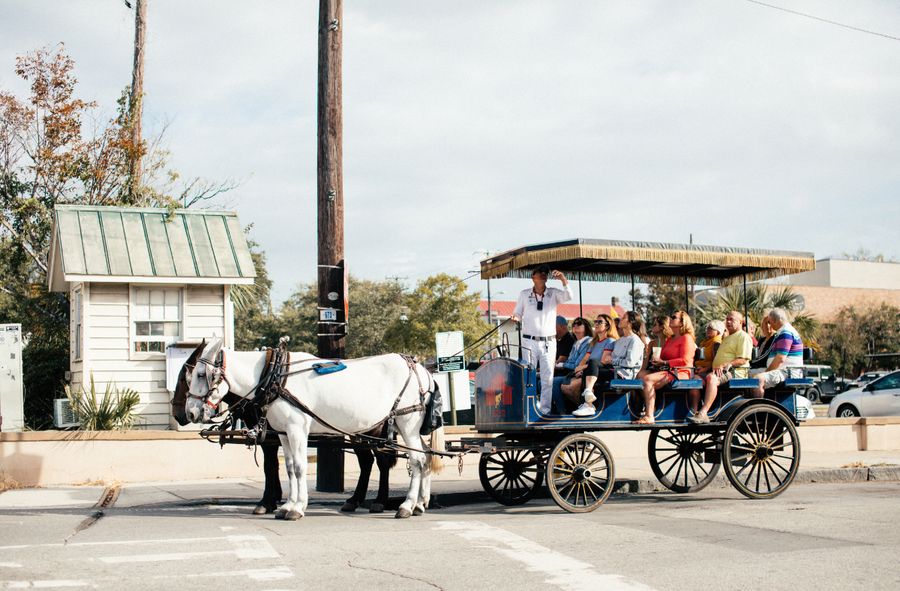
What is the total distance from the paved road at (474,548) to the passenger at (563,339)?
2.04 metres

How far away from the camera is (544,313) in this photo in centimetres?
1139

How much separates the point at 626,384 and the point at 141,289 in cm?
1031

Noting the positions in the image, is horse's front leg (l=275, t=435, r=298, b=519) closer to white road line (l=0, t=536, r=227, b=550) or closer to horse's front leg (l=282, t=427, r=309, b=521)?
horse's front leg (l=282, t=427, r=309, b=521)

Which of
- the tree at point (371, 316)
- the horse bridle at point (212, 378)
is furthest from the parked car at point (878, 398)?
the tree at point (371, 316)

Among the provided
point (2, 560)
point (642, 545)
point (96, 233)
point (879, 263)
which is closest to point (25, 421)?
point (96, 233)

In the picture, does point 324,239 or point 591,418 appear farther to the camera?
point 324,239

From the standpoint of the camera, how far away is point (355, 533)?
370 inches

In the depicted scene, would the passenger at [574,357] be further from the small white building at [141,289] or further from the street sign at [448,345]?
the small white building at [141,289]

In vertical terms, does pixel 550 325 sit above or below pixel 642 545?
above

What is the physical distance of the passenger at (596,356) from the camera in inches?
444

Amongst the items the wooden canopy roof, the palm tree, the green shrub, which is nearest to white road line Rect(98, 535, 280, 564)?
the wooden canopy roof

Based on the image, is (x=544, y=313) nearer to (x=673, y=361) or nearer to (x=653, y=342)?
(x=673, y=361)

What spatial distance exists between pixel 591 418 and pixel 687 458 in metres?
2.52

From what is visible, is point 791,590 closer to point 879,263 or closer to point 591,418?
point 591,418
